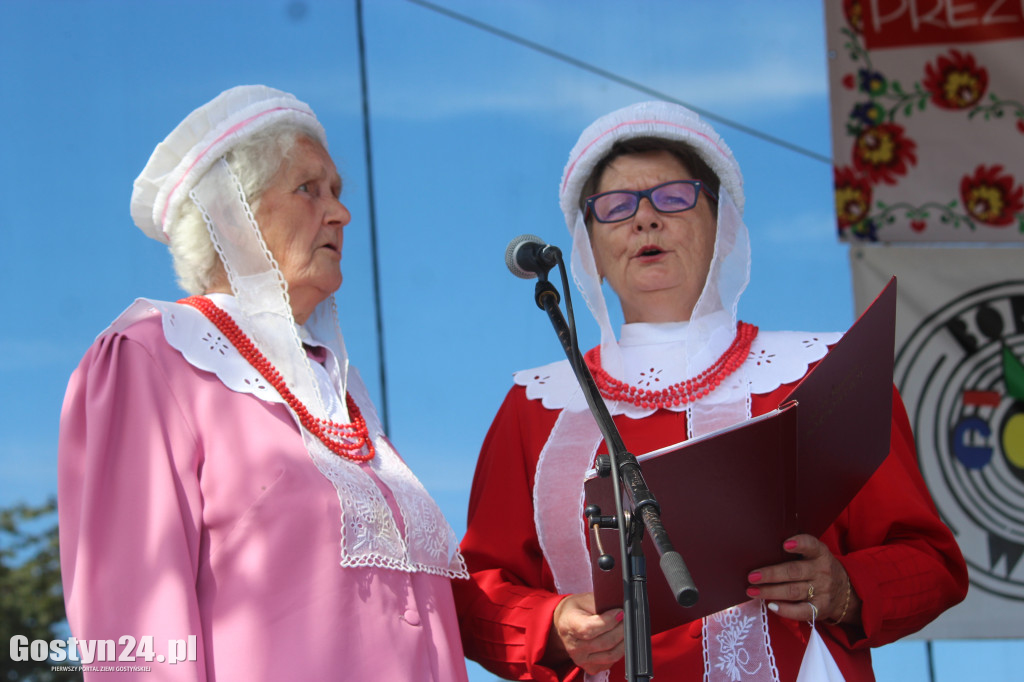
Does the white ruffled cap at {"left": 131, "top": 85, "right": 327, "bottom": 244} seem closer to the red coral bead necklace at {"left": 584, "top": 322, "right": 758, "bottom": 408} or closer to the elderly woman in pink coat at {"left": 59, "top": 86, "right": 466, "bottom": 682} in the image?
the elderly woman in pink coat at {"left": 59, "top": 86, "right": 466, "bottom": 682}

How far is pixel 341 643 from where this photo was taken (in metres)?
2.04

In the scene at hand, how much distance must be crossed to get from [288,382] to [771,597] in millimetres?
1006

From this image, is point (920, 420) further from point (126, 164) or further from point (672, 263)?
point (126, 164)

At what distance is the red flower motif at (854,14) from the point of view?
414 cm

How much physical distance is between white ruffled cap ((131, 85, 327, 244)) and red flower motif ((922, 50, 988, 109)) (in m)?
2.55

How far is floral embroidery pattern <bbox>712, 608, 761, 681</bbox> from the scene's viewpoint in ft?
7.30

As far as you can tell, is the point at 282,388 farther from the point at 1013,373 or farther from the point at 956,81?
the point at 956,81

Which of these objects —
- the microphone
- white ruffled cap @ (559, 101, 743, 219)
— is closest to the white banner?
white ruffled cap @ (559, 101, 743, 219)

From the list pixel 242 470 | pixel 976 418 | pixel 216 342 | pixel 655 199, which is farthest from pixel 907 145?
pixel 242 470

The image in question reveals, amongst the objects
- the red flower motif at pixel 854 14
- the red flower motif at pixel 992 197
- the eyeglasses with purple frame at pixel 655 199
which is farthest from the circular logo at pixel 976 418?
the eyeglasses with purple frame at pixel 655 199

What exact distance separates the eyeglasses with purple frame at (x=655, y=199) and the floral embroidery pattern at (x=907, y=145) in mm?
1575

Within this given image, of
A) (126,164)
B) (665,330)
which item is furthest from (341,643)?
(126,164)

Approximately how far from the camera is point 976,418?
12.9 ft

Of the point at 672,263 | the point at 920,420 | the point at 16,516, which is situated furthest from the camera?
the point at 920,420
